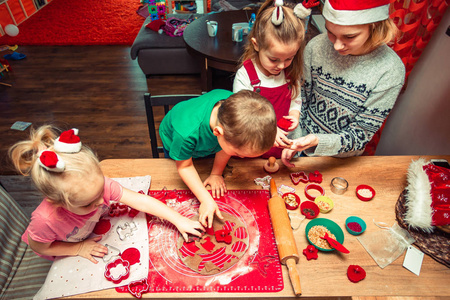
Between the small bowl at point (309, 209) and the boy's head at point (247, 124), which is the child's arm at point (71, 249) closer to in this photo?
the boy's head at point (247, 124)

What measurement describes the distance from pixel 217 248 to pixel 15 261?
86 cm

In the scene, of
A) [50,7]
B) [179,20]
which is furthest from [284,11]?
[50,7]

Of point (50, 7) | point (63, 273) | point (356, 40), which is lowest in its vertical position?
point (50, 7)

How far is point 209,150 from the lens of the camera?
1.17m

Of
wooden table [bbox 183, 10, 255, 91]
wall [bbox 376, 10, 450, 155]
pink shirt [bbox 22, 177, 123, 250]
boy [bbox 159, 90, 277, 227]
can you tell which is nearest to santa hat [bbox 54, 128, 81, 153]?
pink shirt [bbox 22, 177, 123, 250]

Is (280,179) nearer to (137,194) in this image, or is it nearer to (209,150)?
(209,150)

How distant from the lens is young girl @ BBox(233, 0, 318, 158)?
106 cm

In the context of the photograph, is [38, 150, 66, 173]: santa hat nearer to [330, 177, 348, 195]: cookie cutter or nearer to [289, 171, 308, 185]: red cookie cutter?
[289, 171, 308, 185]: red cookie cutter

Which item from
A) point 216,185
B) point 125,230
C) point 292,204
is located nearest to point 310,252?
point 292,204

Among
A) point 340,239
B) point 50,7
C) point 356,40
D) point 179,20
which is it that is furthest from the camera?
point 50,7

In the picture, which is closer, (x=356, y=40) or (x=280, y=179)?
(x=356, y=40)

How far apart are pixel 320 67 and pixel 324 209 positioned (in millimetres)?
640

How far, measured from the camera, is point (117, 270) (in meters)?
0.90

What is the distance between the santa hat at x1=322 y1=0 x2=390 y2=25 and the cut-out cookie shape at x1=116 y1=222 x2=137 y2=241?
41.8 inches
